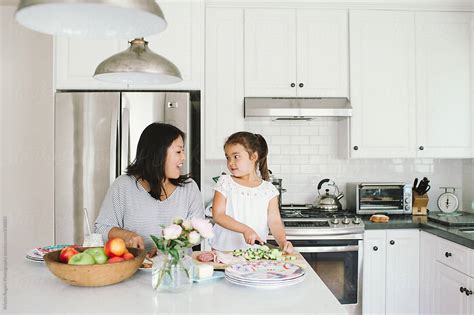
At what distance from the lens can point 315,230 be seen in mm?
3309

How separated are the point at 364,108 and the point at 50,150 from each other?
8.07 ft

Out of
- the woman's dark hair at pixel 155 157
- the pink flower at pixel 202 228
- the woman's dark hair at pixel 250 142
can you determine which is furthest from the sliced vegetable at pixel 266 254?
the woman's dark hair at pixel 250 142

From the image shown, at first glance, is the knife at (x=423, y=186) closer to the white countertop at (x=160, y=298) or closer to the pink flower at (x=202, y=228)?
the white countertop at (x=160, y=298)

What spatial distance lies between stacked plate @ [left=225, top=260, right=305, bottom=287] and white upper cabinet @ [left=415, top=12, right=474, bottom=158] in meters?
2.27

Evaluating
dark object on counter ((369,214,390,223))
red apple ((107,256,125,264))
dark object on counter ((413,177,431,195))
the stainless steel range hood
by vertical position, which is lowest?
dark object on counter ((369,214,390,223))

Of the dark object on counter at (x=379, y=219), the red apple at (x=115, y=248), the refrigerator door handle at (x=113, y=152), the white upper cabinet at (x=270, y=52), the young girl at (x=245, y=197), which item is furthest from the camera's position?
the white upper cabinet at (x=270, y=52)

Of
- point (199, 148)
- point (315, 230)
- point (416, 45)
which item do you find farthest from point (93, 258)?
point (416, 45)

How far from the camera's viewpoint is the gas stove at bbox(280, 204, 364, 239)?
3.31m

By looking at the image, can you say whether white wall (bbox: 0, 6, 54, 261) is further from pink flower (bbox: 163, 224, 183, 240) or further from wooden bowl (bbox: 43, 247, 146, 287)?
pink flower (bbox: 163, 224, 183, 240)

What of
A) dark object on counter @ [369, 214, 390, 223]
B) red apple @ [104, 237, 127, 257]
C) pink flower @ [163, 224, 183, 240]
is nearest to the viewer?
pink flower @ [163, 224, 183, 240]

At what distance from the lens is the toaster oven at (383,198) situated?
373 cm

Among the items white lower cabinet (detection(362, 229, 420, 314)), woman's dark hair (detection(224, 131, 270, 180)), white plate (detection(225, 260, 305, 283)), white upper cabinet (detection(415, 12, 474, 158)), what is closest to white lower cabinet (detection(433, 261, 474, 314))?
white lower cabinet (detection(362, 229, 420, 314))

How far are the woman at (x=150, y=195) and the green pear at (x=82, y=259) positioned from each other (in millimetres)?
478

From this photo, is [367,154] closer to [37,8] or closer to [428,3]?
[428,3]
